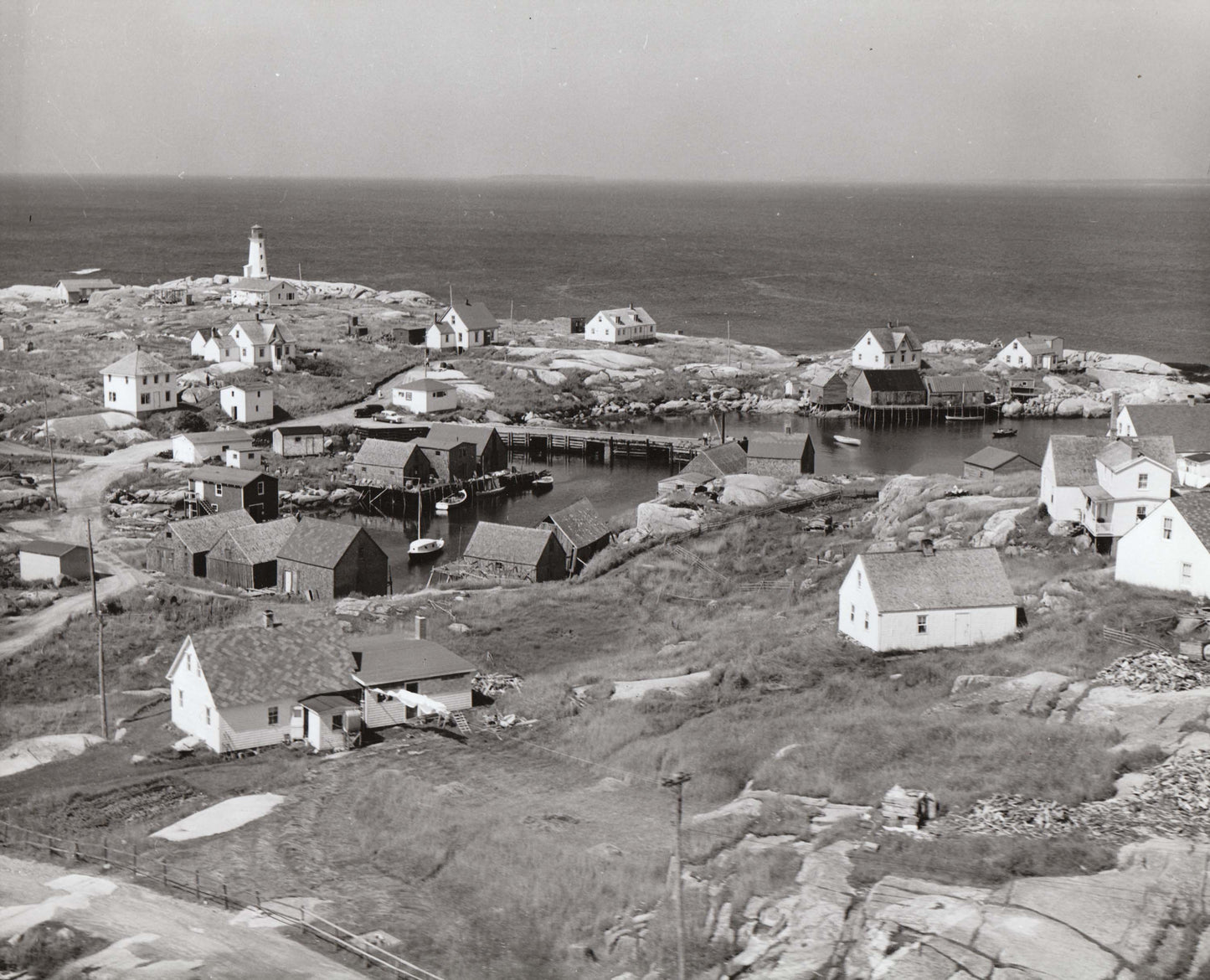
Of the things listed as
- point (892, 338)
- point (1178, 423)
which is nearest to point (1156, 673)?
point (1178, 423)

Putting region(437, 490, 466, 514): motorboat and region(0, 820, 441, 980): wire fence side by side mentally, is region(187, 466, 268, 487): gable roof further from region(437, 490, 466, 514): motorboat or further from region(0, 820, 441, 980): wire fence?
region(0, 820, 441, 980): wire fence

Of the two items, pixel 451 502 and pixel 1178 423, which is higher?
pixel 1178 423

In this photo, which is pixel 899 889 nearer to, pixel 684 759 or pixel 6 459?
pixel 684 759

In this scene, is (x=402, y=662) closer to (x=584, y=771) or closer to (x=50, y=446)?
(x=584, y=771)

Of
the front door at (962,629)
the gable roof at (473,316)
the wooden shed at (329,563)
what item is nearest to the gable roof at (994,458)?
the wooden shed at (329,563)

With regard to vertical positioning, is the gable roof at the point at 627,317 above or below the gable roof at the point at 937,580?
above

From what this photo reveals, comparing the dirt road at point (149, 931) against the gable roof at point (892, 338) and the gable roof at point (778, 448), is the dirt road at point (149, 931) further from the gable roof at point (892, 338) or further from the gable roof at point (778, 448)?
the gable roof at point (892, 338)
